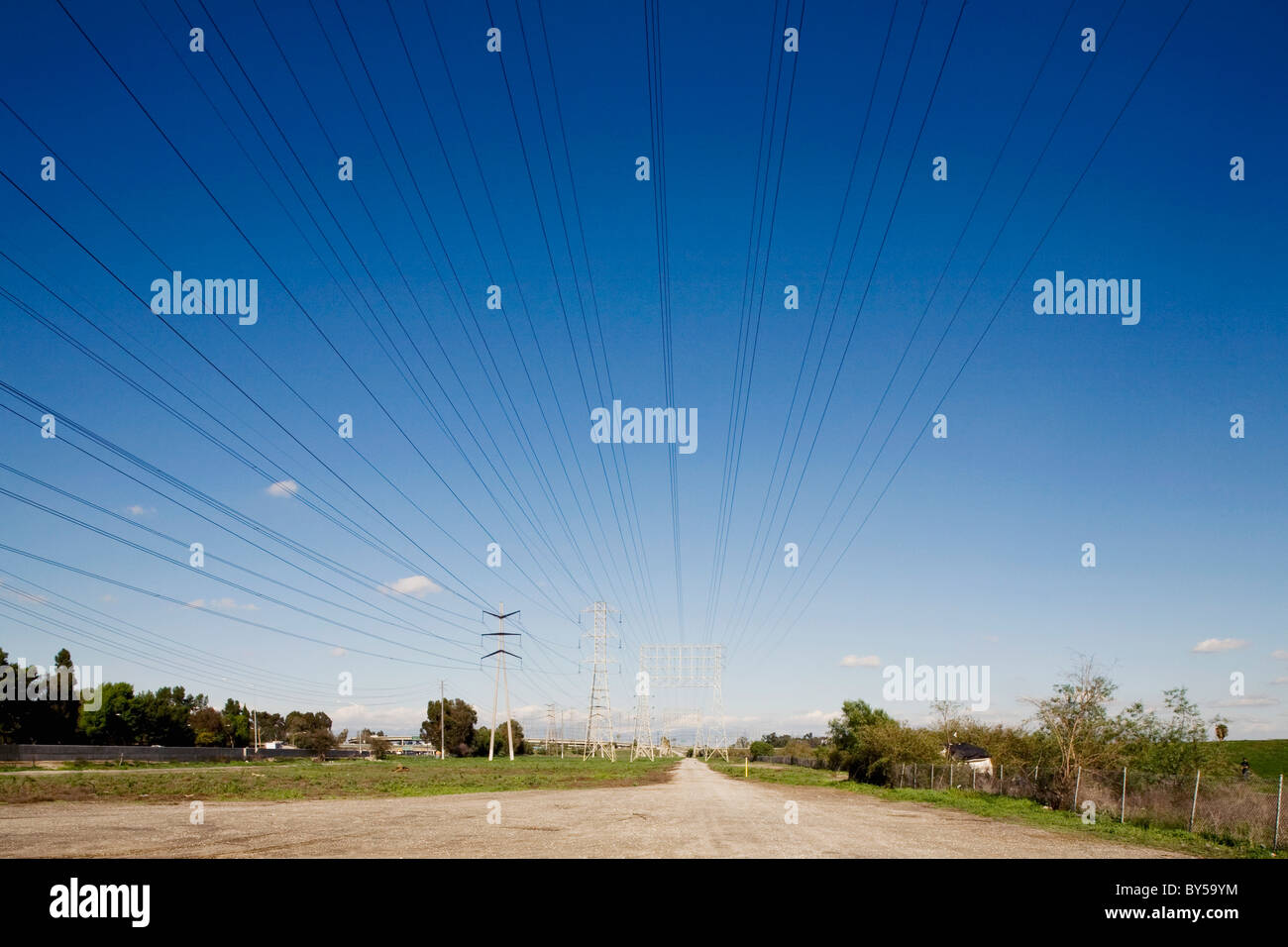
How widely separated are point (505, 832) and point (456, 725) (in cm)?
13993

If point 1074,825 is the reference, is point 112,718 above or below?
below

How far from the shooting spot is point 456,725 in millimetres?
151000

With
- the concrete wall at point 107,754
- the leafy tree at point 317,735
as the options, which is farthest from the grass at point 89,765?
the leafy tree at point 317,735

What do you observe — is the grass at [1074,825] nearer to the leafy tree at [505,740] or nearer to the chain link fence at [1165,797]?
the chain link fence at [1165,797]

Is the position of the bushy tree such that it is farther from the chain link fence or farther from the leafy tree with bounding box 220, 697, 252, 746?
the leafy tree with bounding box 220, 697, 252, 746

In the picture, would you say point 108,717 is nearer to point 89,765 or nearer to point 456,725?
point 89,765

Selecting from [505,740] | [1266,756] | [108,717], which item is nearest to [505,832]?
[1266,756]

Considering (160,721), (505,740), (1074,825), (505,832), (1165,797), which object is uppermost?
(505,832)

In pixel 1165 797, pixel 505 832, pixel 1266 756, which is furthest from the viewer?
pixel 1266 756

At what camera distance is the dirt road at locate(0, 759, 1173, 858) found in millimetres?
16312

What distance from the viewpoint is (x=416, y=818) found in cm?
2411

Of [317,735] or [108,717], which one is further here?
[317,735]

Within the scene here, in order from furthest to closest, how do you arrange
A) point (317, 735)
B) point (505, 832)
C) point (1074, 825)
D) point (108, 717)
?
point (317, 735) < point (108, 717) < point (1074, 825) < point (505, 832)
